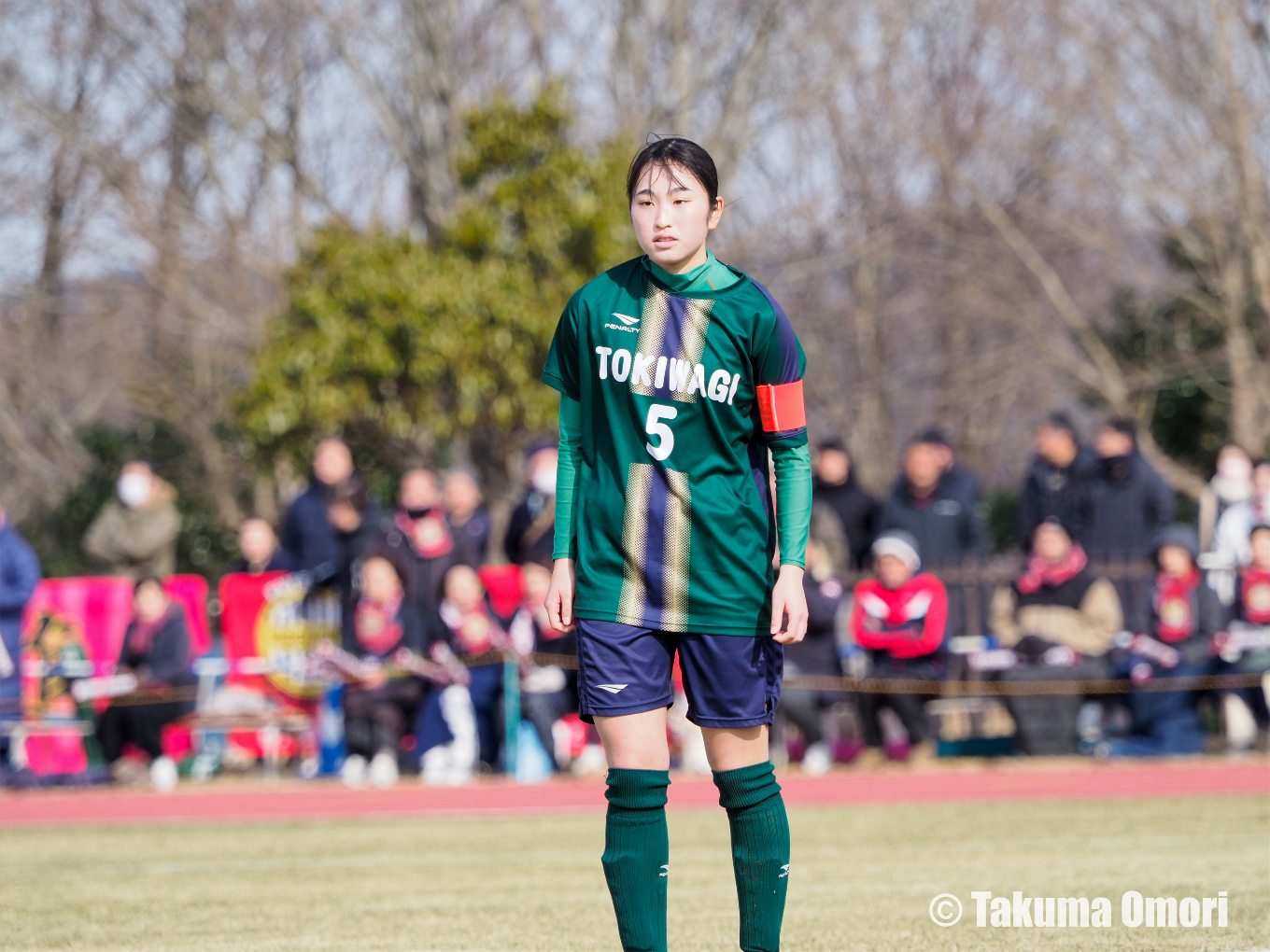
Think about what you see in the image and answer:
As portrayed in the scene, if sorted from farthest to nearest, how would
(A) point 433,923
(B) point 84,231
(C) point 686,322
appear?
1. (B) point 84,231
2. (A) point 433,923
3. (C) point 686,322

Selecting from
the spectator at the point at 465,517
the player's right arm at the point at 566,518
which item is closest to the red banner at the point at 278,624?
the spectator at the point at 465,517

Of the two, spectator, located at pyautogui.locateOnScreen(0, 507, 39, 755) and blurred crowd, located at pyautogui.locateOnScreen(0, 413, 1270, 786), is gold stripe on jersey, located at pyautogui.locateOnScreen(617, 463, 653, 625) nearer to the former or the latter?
blurred crowd, located at pyautogui.locateOnScreen(0, 413, 1270, 786)

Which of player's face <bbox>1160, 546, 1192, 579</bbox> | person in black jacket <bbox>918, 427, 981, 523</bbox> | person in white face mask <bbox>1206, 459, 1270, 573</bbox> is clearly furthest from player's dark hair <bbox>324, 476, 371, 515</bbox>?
person in white face mask <bbox>1206, 459, 1270, 573</bbox>

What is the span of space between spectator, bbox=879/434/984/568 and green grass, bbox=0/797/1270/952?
3.60m

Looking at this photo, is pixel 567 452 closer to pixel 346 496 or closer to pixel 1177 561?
pixel 1177 561

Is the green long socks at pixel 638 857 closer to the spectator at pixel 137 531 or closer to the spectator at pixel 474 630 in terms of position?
the spectator at pixel 474 630

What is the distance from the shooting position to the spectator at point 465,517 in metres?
12.3

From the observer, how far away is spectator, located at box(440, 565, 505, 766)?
464 inches

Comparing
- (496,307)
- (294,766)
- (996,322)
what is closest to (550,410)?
(496,307)

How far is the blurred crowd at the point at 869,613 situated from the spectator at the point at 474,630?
14 millimetres

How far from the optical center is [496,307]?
48.6 feet

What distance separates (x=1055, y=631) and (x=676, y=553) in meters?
8.31

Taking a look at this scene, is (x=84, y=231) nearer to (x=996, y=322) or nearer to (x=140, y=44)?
(x=140, y=44)

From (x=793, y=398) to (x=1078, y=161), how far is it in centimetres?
1743
